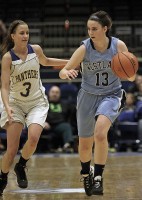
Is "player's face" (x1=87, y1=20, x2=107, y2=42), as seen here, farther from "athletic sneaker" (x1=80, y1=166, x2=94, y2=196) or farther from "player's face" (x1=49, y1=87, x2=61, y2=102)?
"player's face" (x1=49, y1=87, x2=61, y2=102)

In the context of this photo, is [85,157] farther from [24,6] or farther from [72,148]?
[24,6]

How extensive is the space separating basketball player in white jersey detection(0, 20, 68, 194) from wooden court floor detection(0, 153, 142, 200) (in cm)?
27

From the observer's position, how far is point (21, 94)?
5.39m

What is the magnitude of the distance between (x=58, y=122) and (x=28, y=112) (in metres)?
5.92

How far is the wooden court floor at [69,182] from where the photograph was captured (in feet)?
16.4

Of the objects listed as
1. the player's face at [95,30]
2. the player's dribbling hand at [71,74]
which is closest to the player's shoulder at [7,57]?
the player's dribbling hand at [71,74]

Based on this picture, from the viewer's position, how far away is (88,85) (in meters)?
5.26

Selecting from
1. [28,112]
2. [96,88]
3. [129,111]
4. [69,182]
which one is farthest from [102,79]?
[129,111]

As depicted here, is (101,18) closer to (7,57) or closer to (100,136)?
(7,57)

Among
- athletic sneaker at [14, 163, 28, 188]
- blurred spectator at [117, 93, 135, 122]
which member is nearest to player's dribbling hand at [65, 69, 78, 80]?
athletic sneaker at [14, 163, 28, 188]

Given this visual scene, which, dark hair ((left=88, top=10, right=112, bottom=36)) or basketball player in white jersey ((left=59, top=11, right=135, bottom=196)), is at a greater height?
dark hair ((left=88, top=10, right=112, bottom=36))

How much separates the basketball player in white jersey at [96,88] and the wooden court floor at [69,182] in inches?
9.8

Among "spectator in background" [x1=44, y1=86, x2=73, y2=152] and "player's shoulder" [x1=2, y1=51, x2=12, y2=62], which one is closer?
"player's shoulder" [x1=2, y1=51, x2=12, y2=62]

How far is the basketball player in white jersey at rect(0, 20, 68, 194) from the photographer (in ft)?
17.0
